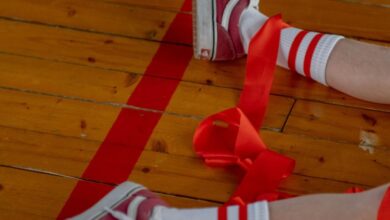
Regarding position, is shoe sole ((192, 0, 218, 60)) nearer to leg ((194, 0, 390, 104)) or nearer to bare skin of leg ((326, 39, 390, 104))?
leg ((194, 0, 390, 104))

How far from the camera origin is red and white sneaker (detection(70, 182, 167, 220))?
100 centimetres

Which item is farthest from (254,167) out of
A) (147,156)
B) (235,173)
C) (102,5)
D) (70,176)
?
(102,5)

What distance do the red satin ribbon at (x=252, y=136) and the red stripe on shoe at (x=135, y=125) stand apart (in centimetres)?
11

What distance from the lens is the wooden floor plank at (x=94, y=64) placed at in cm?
131

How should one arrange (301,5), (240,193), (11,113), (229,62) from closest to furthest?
1. (240,193)
2. (11,113)
3. (229,62)
4. (301,5)

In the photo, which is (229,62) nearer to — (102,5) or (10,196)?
(102,5)

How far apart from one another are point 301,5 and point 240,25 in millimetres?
239

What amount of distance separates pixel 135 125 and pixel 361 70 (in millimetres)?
422

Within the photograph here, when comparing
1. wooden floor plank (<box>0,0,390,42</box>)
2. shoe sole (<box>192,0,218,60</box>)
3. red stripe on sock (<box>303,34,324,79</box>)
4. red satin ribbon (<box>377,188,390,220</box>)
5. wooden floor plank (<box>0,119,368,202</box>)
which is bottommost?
red satin ribbon (<box>377,188,390,220</box>)

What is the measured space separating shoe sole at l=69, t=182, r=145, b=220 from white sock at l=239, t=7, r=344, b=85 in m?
0.41

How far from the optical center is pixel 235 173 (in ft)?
3.76

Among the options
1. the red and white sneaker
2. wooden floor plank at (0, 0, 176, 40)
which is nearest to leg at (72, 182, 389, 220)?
the red and white sneaker

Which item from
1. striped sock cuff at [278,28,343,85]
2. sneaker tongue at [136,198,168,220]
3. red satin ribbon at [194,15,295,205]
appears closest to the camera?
sneaker tongue at [136,198,168,220]

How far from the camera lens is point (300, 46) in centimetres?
127
